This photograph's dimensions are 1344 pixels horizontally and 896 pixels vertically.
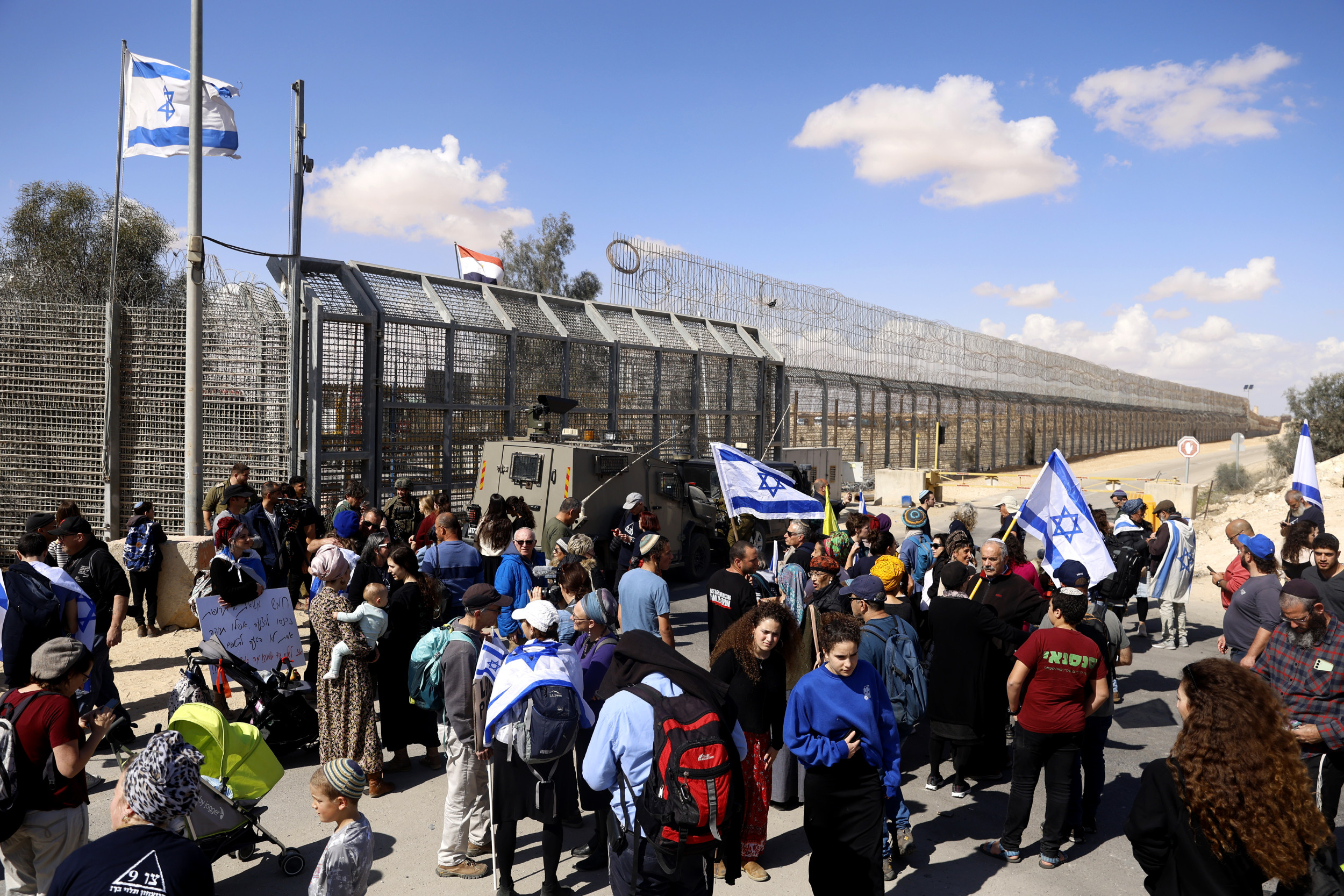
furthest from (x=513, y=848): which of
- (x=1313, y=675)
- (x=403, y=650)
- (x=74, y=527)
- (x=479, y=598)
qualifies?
(x=74, y=527)

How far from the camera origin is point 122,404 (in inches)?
451

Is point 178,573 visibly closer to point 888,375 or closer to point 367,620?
point 367,620

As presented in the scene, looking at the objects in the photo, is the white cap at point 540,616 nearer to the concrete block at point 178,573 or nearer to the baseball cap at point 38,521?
the baseball cap at point 38,521

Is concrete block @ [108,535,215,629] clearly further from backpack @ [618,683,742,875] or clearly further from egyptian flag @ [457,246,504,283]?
egyptian flag @ [457,246,504,283]

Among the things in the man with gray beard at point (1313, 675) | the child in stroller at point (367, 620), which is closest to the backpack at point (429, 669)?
the child in stroller at point (367, 620)

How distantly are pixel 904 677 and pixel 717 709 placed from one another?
222 cm

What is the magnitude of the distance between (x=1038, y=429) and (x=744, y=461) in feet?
138

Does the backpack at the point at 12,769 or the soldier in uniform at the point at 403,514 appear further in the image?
the soldier in uniform at the point at 403,514

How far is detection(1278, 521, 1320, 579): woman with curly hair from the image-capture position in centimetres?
668

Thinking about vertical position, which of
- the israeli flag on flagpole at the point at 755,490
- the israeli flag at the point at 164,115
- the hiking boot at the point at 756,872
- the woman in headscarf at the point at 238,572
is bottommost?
the hiking boot at the point at 756,872


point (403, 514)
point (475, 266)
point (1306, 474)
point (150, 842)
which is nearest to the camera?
point (150, 842)

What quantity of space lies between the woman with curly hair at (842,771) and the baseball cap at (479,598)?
5.83 feet

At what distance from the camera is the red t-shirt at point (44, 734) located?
328 cm

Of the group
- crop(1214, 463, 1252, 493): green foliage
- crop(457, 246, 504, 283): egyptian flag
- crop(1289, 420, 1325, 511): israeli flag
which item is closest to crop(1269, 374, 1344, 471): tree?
crop(1214, 463, 1252, 493): green foliage
